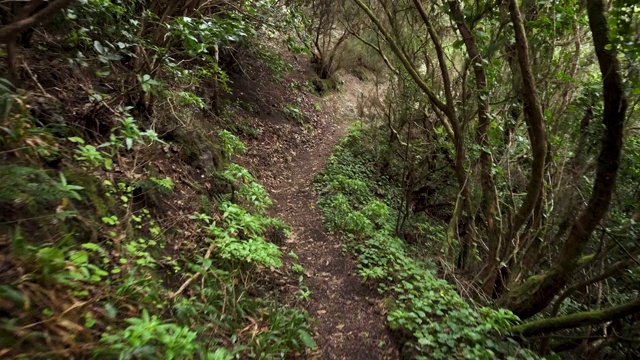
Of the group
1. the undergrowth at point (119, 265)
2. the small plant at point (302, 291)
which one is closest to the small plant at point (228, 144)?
the undergrowth at point (119, 265)

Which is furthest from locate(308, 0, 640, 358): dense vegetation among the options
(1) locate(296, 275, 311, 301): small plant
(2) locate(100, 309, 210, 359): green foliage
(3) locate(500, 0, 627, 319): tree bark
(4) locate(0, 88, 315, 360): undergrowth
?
(2) locate(100, 309, 210, 359): green foliage

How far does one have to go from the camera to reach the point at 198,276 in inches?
141

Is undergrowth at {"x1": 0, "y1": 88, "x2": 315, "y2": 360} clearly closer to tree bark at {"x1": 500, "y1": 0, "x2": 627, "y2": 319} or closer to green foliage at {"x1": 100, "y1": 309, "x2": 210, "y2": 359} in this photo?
green foliage at {"x1": 100, "y1": 309, "x2": 210, "y2": 359}

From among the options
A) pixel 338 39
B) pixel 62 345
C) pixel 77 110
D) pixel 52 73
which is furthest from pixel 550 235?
pixel 338 39

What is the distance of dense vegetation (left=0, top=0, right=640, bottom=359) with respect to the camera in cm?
242

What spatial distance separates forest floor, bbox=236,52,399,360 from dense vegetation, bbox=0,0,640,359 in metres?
0.23

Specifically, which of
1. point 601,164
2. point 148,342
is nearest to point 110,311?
point 148,342

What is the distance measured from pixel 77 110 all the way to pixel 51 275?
7.61ft

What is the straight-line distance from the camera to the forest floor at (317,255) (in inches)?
157

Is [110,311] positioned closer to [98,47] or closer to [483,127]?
[98,47]

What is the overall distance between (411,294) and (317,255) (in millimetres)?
1629

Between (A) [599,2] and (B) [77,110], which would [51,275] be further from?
(A) [599,2]

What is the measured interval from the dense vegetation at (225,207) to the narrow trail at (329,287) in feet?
0.73

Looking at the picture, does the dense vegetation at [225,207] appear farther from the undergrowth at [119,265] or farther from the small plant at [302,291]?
the small plant at [302,291]
